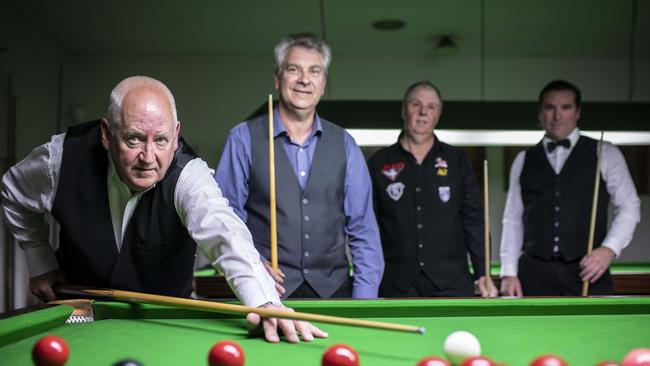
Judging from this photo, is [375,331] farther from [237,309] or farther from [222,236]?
[222,236]

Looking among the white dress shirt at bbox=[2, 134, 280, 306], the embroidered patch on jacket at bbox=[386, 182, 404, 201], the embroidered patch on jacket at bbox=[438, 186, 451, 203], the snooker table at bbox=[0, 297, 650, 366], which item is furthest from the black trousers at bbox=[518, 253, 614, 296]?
the white dress shirt at bbox=[2, 134, 280, 306]

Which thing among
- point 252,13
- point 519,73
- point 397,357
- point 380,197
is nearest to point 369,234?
point 380,197

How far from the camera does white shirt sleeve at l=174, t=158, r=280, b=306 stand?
1521 millimetres

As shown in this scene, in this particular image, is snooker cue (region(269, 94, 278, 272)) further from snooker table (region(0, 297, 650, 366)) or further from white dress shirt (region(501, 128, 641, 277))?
white dress shirt (region(501, 128, 641, 277))

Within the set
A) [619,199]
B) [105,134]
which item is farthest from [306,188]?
[619,199]

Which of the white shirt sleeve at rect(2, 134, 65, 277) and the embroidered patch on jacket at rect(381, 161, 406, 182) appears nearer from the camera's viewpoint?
the white shirt sleeve at rect(2, 134, 65, 277)

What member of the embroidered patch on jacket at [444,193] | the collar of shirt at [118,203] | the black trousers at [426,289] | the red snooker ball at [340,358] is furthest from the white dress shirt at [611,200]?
the red snooker ball at [340,358]

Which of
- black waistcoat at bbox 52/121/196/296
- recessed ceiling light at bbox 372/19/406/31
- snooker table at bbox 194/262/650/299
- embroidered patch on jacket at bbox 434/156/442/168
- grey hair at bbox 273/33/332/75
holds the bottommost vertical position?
snooker table at bbox 194/262/650/299

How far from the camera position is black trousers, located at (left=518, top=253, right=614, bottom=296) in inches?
115

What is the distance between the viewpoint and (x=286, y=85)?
2.40 meters

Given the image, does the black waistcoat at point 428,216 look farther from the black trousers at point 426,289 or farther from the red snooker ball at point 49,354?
the red snooker ball at point 49,354

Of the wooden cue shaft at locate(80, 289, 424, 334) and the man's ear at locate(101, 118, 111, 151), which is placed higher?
the man's ear at locate(101, 118, 111, 151)

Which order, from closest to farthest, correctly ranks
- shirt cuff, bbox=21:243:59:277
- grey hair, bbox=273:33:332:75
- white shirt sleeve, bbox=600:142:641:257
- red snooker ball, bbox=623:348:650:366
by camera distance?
red snooker ball, bbox=623:348:650:366 → shirt cuff, bbox=21:243:59:277 → grey hair, bbox=273:33:332:75 → white shirt sleeve, bbox=600:142:641:257

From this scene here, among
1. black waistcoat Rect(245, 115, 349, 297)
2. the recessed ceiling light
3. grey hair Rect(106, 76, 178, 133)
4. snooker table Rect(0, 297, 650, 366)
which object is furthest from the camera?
the recessed ceiling light
